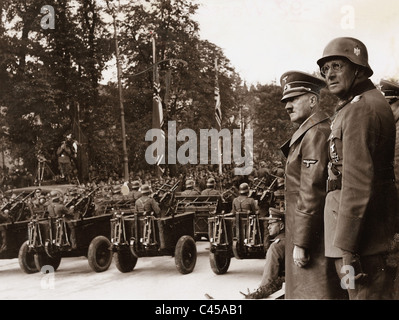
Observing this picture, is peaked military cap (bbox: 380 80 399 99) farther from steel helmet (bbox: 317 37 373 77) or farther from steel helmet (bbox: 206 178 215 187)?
steel helmet (bbox: 206 178 215 187)

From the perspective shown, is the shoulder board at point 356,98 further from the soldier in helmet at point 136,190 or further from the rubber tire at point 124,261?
the rubber tire at point 124,261

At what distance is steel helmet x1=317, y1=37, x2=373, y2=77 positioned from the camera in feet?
11.6

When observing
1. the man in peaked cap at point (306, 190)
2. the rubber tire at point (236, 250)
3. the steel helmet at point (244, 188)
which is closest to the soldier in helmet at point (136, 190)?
the steel helmet at point (244, 188)

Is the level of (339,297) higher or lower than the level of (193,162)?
lower

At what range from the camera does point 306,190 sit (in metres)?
3.68

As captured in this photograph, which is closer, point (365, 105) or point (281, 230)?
point (365, 105)

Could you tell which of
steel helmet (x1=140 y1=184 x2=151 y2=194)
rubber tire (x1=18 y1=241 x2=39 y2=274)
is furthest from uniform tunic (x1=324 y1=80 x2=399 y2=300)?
rubber tire (x1=18 y1=241 x2=39 y2=274)

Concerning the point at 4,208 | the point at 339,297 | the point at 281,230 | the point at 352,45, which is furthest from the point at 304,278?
the point at 4,208

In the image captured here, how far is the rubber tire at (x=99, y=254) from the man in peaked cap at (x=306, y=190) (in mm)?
3062

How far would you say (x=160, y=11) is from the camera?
5.94 m

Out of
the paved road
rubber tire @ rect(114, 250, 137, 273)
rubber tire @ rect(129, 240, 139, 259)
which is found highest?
rubber tire @ rect(129, 240, 139, 259)
